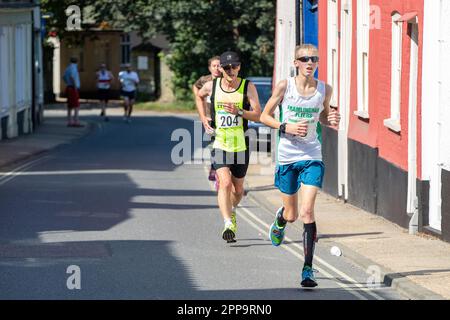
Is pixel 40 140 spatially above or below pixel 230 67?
below

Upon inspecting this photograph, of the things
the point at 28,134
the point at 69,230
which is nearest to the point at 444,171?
the point at 69,230

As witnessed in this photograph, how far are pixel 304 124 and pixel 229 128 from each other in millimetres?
2748

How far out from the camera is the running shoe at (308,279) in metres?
11.4

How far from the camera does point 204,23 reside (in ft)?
173

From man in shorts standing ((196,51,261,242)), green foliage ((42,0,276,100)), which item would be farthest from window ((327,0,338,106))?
green foliage ((42,0,276,100))

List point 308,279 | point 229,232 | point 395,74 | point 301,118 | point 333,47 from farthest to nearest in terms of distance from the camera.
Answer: point 333,47
point 395,74
point 229,232
point 301,118
point 308,279

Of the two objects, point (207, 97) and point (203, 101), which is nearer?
point (203, 101)

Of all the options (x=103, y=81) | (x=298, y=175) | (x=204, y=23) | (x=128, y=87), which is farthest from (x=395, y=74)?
(x=204, y=23)

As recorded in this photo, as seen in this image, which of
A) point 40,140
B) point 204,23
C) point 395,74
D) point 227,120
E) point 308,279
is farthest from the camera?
point 204,23

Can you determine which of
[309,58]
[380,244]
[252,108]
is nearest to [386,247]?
[380,244]

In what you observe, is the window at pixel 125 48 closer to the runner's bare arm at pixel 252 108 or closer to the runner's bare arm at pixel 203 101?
the runner's bare arm at pixel 203 101

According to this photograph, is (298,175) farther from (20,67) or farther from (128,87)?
(128,87)

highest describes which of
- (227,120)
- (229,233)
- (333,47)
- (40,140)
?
(333,47)
